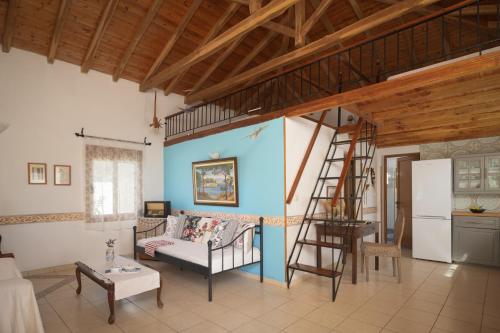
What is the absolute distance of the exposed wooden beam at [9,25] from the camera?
3988 millimetres

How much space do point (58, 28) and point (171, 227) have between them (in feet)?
12.2

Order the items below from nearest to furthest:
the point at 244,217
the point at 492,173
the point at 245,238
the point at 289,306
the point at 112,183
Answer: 1. the point at 289,306
2. the point at 245,238
3. the point at 244,217
4. the point at 492,173
5. the point at 112,183

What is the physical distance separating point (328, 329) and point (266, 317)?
2.15 ft

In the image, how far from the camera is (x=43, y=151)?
4.78 metres

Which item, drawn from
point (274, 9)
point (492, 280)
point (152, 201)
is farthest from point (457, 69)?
point (152, 201)

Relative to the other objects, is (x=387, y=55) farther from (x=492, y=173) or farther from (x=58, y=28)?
(x=58, y=28)

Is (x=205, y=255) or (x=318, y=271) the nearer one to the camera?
(x=318, y=271)

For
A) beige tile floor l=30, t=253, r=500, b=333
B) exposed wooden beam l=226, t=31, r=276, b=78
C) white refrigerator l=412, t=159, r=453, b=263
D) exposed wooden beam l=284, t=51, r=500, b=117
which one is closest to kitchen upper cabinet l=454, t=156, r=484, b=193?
white refrigerator l=412, t=159, r=453, b=263

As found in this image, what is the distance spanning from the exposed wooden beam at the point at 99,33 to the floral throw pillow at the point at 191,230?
10.9 feet

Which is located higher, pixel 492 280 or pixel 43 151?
pixel 43 151

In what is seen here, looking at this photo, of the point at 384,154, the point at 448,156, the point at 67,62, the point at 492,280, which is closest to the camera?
the point at 492,280

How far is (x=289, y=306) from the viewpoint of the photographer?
3.32 m

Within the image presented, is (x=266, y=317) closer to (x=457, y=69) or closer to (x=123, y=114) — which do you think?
(x=457, y=69)

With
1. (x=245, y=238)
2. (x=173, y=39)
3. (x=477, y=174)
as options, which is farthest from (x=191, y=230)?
(x=477, y=174)
